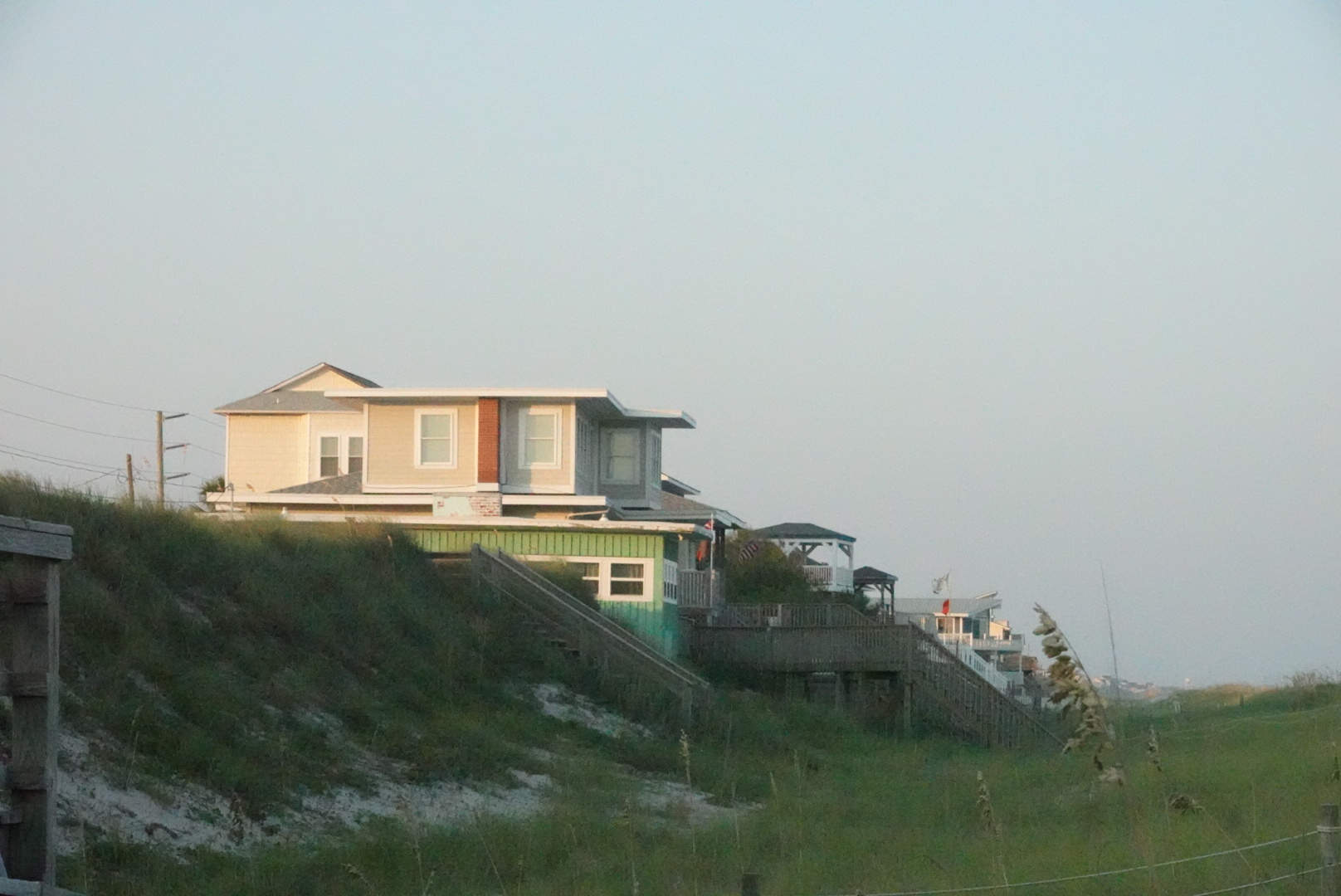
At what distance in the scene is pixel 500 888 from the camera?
43.3 ft

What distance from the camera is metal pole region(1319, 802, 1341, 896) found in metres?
9.46

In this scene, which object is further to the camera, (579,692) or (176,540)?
(579,692)

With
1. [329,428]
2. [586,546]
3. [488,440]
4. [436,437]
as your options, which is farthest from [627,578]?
[329,428]

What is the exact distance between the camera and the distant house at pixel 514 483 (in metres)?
35.5

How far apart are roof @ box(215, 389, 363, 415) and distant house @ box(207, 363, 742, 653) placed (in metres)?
0.09

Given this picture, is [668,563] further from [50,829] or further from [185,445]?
[50,829]

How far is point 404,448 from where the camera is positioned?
38.9 metres

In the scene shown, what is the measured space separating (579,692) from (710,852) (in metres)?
13.4

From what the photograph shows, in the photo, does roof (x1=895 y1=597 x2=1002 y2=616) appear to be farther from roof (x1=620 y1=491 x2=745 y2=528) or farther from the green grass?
the green grass

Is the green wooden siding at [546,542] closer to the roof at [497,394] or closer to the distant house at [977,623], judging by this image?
the roof at [497,394]

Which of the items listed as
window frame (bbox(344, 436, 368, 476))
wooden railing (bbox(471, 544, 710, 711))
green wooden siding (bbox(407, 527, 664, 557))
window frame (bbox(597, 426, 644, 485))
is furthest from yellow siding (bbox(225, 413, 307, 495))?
wooden railing (bbox(471, 544, 710, 711))

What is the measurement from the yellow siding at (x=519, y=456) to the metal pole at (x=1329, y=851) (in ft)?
96.5

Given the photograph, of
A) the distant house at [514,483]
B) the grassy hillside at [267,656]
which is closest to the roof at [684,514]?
the distant house at [514,483]

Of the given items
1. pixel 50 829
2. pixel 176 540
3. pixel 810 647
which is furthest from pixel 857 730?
pixel 50 829
